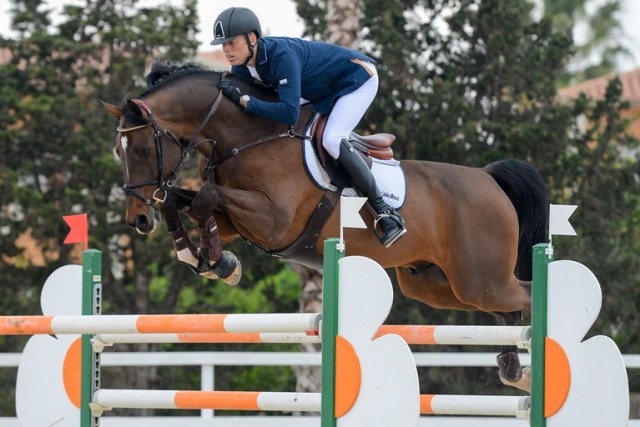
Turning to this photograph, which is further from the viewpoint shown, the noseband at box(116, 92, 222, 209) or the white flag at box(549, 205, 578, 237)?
the noseband at box(116, 92, 222, 209)

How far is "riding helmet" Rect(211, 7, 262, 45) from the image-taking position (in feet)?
15.1

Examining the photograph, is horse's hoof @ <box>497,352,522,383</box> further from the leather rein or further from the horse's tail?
the leather rein

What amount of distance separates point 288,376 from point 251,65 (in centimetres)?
628

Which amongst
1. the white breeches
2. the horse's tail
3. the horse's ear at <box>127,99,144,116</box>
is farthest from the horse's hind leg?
the horse's ear at <box>127,99,144,116</box>

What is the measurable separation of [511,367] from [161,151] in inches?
84.5

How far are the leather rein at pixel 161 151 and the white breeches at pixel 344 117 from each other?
0.14m

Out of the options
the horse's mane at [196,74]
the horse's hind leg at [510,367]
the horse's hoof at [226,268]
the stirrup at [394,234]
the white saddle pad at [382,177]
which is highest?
the horse's mane at [196,74]

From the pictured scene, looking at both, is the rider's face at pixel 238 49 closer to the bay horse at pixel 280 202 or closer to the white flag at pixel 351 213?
the bay horse at pixel 280 202

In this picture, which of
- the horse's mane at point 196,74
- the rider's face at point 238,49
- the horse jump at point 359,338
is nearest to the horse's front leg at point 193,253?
the horse's mane at point 196,74

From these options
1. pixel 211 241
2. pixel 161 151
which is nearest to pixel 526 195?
pixel 211 241

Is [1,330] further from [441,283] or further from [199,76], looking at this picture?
[441,283]

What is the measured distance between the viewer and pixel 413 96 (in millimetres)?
9805

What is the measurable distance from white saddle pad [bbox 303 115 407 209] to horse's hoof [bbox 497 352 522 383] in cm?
100

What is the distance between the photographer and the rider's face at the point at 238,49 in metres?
4.65
